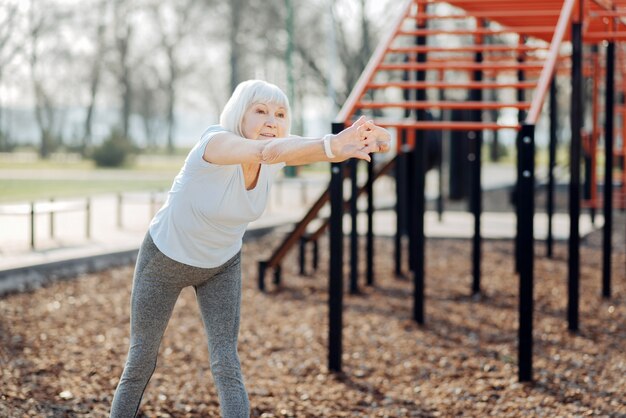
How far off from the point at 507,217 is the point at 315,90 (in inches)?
767

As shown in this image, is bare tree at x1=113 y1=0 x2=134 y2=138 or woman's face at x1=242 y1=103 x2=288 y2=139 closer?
woman's face at x1=242 y1=103 x2=288 y2=139

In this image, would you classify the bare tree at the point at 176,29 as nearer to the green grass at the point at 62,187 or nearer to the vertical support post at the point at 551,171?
the green grass at the point at 62,187

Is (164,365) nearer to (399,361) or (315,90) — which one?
(399,361)

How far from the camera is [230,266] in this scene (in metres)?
3.67

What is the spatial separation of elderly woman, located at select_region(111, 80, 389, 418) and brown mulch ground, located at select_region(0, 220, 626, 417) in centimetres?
131

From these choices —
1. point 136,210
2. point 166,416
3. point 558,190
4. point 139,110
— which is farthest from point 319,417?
point 139,110

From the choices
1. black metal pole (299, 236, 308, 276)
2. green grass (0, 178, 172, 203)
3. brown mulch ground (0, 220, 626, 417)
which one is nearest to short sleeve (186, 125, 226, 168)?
brown mulch ground (0, 220, 626, 417)

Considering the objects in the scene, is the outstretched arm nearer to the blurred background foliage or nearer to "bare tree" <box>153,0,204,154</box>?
the blurred background foliage

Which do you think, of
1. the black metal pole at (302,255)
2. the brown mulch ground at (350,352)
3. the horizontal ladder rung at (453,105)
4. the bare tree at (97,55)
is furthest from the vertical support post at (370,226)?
the bare tree at (97,55)

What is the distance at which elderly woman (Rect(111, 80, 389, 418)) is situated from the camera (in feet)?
11.0

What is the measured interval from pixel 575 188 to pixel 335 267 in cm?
205

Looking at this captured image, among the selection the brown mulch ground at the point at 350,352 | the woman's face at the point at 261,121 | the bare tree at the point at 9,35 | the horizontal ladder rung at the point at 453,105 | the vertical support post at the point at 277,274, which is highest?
the bare tree at the point at 9,35

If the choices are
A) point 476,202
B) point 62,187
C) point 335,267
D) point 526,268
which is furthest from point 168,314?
point 62,187

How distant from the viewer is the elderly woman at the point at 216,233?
3344 millimetres
